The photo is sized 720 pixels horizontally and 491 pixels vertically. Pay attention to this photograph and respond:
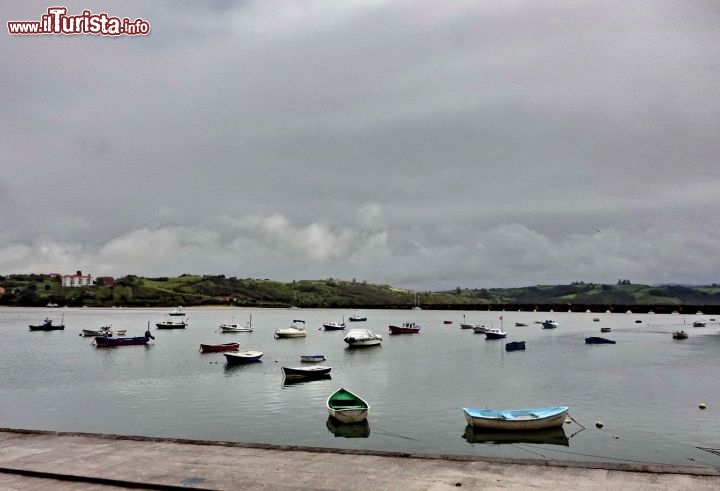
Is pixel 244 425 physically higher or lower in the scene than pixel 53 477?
lower

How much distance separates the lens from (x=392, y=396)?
166 feet

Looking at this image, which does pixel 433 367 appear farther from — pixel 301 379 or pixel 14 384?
pixel 14 384

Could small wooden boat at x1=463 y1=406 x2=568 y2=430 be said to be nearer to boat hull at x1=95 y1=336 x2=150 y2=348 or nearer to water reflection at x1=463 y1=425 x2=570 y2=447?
water reflection at x1=463 y1=425 x2=570 y2=447

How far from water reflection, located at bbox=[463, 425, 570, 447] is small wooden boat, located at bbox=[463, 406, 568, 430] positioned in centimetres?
32

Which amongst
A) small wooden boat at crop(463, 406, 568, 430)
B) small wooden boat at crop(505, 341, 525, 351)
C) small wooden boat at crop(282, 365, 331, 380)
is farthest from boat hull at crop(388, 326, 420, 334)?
small wooden boat at crop(463, 406, 568, 430)

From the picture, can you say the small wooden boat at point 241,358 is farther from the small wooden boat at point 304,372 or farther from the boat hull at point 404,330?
the boat hull at point 404,330

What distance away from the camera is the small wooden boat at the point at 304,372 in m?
58.9

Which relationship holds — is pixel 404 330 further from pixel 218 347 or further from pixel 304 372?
pixel 304 372

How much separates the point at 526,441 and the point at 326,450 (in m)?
15.6

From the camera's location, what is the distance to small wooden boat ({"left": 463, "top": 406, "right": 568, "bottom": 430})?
33.4m

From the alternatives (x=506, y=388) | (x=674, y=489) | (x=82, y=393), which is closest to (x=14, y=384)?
(x=82, y=393)

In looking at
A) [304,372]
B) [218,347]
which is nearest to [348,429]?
[304,372]

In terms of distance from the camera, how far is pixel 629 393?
5316 centimetres

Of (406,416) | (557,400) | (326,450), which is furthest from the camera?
(557,400)
